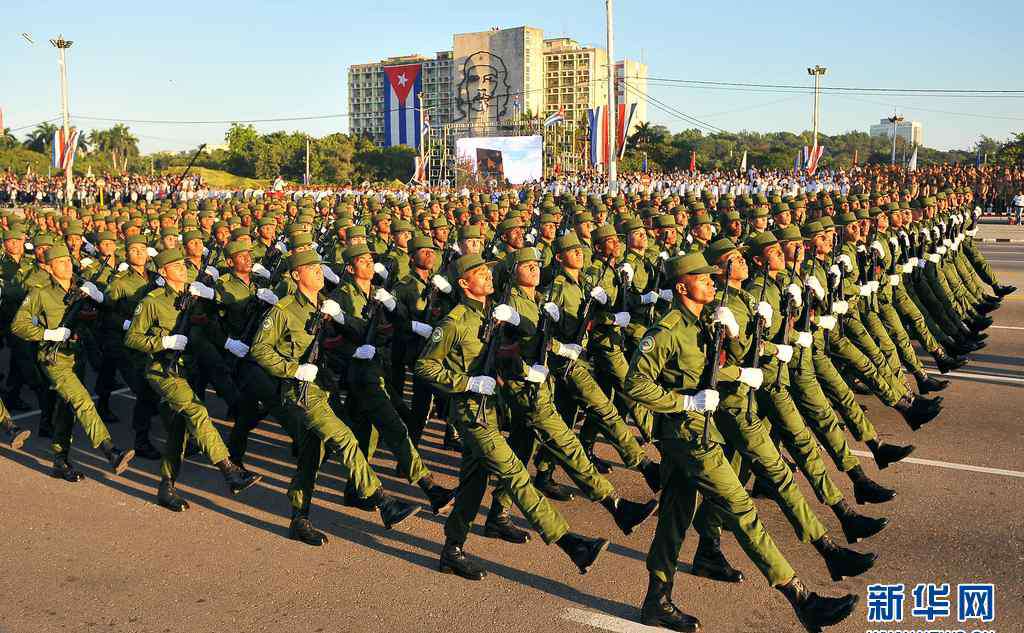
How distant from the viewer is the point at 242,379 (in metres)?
7.55

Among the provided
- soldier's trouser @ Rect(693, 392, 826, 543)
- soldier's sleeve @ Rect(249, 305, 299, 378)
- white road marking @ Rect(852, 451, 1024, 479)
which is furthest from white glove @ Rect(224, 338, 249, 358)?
white road marking @ Rect(852, 451, 1024, 479)

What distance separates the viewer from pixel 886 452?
7320 mm

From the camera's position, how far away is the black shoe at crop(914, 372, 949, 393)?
997 cm

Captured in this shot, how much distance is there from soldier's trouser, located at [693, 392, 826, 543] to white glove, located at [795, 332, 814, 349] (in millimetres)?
1181

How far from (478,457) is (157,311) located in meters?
3.21

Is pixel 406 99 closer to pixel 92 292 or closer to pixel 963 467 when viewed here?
pixel 92 292

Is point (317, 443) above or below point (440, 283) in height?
below

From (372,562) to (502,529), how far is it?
92 centimetres

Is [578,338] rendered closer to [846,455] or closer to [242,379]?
[846,455]

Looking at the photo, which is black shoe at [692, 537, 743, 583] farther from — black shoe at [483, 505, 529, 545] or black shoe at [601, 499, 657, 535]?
black shoe at [483, 505, 529, 545]

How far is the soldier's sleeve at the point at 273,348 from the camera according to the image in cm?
648

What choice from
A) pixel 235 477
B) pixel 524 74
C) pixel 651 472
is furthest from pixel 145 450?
pixel 524 74

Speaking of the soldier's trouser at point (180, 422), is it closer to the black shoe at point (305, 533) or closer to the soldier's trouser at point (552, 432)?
the black shoe at point (305, 533)

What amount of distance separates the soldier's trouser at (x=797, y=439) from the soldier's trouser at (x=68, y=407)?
5.21 metres
